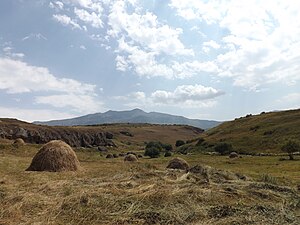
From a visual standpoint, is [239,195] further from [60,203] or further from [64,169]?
[64,169]

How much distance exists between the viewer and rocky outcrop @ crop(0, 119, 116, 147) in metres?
76.6

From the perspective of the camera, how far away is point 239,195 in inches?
660

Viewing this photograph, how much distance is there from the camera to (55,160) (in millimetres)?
25766

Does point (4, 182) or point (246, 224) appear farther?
point (4, 182)

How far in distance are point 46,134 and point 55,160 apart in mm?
62747

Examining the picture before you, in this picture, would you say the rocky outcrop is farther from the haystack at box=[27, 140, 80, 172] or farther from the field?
the field

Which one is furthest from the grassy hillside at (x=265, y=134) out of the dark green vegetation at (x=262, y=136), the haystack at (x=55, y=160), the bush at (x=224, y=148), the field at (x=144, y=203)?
the field at (x=144, y=203)

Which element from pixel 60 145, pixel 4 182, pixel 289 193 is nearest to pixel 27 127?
pixel 60 145

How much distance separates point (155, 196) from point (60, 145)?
13930 mm

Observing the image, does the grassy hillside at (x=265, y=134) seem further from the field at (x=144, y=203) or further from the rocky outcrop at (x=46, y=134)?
the field at (x=144, y=203)

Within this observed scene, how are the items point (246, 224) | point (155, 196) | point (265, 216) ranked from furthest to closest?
1. point (155, 196)
2. point (265, 216)
3. point (246, 224)

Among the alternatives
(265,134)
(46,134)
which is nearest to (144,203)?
(46,134)

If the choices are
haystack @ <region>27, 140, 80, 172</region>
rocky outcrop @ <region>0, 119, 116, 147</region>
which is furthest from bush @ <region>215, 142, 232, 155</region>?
haystack @ <region>27, 140, 80, 172</region>

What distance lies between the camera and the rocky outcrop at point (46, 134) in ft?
251
